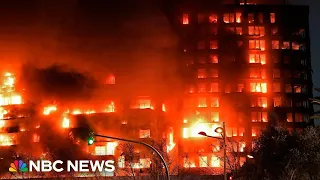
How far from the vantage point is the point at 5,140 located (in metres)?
137

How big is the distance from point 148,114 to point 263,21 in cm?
3458

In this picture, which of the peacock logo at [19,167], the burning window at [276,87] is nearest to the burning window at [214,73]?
the burning window at [276,87]

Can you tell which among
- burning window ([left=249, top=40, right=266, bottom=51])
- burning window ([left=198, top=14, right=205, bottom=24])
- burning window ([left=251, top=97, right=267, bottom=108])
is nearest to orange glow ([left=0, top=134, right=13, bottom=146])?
burning window ([left=198, top=14, right=205, bottom=24])

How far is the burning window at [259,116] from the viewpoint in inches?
→ 5039

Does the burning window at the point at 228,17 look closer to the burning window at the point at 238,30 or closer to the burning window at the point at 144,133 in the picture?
the burning window at the point at 238,30

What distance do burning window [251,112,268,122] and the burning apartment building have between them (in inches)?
6.5

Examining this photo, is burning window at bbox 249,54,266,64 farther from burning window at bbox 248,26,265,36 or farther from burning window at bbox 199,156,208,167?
burning window at bbox 199,156,208,167

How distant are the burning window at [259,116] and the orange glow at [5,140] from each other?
174 feet

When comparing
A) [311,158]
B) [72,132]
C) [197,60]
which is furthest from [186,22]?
[311,158]

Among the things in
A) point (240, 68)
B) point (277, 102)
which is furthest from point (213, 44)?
point (277, 102)

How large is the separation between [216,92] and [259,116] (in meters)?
10.4

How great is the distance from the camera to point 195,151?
12319 cm

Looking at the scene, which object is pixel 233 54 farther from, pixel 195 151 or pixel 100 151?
pixel 100 151

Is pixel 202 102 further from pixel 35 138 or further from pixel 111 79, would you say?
pixel 35 138
